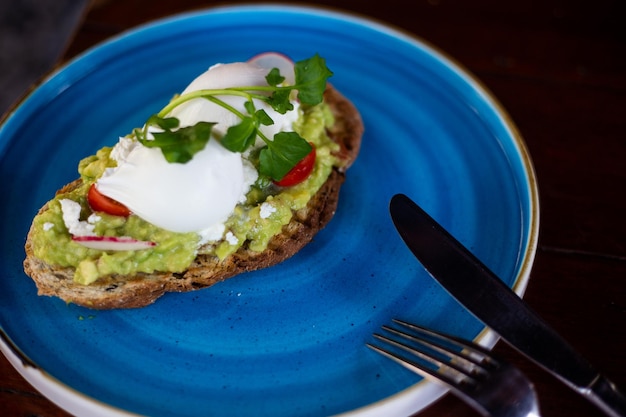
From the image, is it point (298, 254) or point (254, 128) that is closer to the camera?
point (254, 128)

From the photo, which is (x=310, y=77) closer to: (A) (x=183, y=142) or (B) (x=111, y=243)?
(A) (x=183, y=142)

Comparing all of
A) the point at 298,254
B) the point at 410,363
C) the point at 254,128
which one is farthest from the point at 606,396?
the point at 254,128

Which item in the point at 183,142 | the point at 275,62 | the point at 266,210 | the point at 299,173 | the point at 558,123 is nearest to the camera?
the point at 183,142

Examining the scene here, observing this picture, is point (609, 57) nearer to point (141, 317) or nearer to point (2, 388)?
point (141, 317)

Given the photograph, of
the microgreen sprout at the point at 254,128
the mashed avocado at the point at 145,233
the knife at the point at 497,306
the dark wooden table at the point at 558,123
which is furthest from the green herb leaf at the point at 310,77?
the dark wooden table at the point at 558,123

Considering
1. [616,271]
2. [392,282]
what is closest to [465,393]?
[392,282]

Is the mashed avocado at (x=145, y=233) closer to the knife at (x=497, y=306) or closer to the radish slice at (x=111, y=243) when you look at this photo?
the radish slice at (x=111, y=243)

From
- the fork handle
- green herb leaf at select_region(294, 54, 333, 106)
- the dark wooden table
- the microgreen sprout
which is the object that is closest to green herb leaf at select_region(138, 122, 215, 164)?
the microgreen sprout
